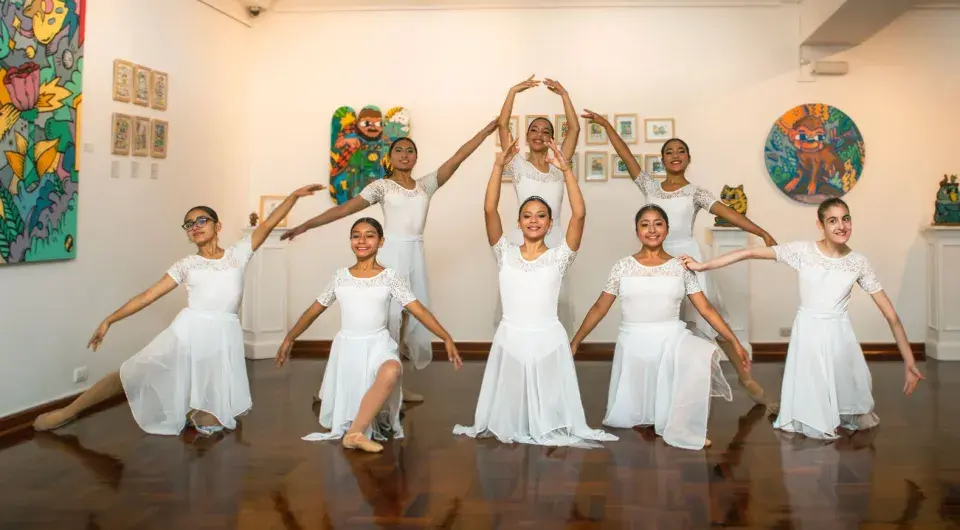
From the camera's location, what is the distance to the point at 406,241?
4945mm

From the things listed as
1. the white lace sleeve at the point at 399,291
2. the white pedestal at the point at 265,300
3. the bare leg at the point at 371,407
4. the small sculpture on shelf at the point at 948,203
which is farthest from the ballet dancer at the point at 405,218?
the small sculpture on shelf at the point at 948,203

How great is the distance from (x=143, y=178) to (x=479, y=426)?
3243mm

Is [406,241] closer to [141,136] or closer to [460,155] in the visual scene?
[460,155]

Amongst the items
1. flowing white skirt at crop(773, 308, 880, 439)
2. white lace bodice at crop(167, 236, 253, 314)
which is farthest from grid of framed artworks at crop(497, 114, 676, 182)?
white lace bodice at crop(167, 236, 253, 314)

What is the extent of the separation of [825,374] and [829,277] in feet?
1.72

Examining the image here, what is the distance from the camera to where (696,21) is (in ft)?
22.9

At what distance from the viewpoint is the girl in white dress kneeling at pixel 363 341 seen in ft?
12.9

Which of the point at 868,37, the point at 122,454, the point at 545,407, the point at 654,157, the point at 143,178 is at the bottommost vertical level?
the point at 122,454

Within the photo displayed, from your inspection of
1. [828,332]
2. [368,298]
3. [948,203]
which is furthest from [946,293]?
[368,298]

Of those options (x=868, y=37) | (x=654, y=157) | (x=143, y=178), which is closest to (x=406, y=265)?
(x=143, y=178)

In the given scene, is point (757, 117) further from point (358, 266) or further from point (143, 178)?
point (143, 178)

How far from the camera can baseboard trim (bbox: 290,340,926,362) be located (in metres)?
6.70

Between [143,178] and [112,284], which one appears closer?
[112,284]

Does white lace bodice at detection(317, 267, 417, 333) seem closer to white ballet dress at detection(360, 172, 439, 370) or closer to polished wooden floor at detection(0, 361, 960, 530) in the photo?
polished wooden floor at detection(0, 361, 960, 530)
